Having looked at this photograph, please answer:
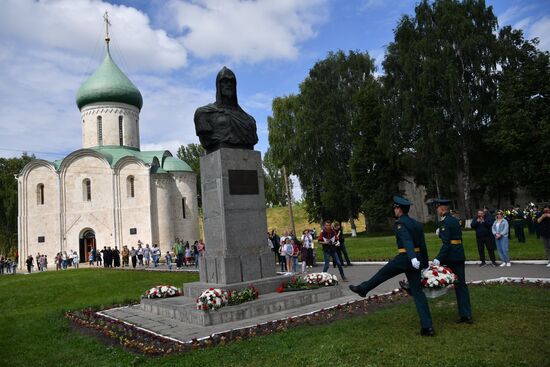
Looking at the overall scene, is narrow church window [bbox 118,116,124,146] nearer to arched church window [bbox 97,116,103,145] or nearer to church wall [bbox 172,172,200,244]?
arched church window [bbox 97,116,103,145]

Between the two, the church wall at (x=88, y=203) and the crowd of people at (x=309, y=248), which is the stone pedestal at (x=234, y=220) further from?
the church wall at (x=88, y=203)

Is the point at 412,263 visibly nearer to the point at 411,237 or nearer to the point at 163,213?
the point at 411,237

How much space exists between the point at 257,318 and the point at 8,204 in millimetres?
48780

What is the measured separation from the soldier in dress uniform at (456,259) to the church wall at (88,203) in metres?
32.9

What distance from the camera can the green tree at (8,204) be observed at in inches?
1886

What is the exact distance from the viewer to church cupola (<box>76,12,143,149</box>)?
38.9 metres

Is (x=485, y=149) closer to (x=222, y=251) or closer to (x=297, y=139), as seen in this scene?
(x=297, y=139)

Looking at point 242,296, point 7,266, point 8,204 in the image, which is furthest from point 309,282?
point 8,204

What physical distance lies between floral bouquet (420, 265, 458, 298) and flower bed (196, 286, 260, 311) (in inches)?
140

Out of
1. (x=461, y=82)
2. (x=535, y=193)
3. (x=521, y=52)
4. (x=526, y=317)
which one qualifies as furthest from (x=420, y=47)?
(x=526, y=317)

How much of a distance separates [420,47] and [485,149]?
8.43 meters

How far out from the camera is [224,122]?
10156 millimetres

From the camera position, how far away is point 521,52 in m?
28.2

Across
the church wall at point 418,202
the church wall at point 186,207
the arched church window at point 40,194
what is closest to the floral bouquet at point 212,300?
the church wall at point 186,207
